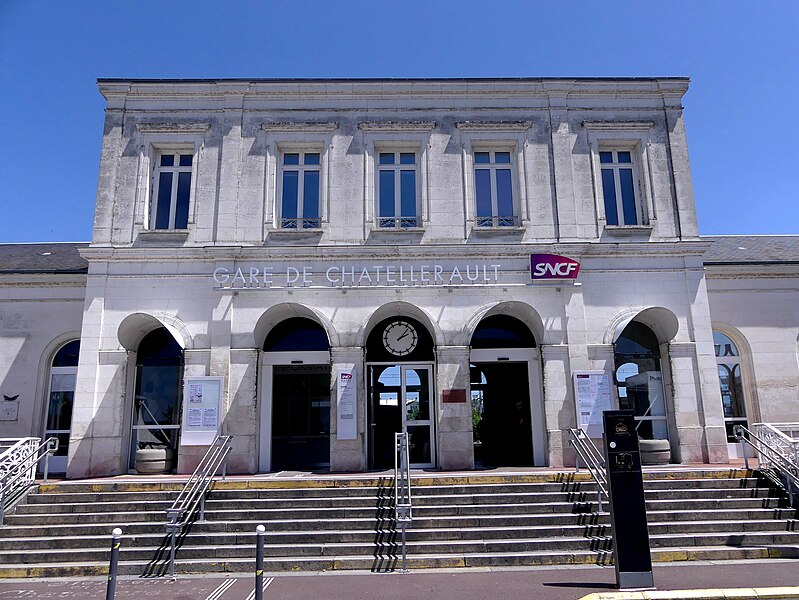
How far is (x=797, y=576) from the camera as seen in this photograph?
7422 mm

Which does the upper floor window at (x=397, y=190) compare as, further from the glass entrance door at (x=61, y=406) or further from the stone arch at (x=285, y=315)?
the glass entrance door at (x=61, y=406)

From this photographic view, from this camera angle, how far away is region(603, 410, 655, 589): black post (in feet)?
22.6

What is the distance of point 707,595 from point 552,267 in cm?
785

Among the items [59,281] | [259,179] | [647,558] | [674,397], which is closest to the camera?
[647,558]

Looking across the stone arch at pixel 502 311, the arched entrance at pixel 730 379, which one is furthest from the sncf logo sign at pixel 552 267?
the arched entrance at pixel 730 379

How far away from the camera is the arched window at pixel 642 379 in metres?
13.6

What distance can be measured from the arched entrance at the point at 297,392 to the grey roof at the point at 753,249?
10098 mm

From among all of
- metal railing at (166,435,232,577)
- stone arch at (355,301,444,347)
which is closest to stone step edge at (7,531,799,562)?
metal railing at (166,435,232,577)

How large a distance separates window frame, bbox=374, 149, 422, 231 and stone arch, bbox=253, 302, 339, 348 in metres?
2.48

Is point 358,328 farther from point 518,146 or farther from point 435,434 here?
point 518,146

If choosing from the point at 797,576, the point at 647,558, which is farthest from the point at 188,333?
the point at 797,576

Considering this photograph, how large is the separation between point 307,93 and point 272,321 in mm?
5547

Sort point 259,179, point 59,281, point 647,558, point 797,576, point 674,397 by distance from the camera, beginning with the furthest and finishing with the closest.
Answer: point 59,281, point 259,179, point 674,397, point 797,576, point 647,558

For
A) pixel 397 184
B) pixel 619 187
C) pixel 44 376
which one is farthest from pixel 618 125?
pixel 44 376
